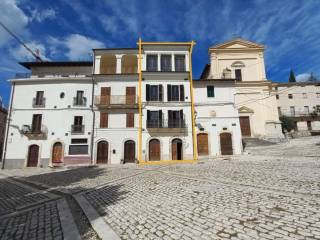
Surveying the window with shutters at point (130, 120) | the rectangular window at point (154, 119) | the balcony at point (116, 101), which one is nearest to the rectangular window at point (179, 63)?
the rectangular window at point (154, 119)

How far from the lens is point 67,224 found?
525 cm

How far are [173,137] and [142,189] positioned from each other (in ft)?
47.6

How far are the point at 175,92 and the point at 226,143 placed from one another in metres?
8.71

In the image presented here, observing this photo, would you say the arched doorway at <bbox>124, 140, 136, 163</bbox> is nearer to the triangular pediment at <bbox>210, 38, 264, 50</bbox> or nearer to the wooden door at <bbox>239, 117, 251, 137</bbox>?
the wooden door at <bbox>239, 117, 251, 137</bbox>

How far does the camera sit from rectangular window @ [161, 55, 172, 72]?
2478 cm

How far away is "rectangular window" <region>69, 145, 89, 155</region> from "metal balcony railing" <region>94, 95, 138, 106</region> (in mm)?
5439

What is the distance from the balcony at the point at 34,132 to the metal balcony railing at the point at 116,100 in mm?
6898

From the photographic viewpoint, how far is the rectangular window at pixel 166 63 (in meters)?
24.8

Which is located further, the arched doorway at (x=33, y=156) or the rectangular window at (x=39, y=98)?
the rectangular window at (x=39, y=98)

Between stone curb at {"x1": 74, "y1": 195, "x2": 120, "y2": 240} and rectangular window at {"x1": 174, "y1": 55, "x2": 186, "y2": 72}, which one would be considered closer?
stone curb at {"x1": 74, "y1": 195, "x2": 120, "y2": 240}

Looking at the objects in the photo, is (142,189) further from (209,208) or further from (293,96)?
(293,96)

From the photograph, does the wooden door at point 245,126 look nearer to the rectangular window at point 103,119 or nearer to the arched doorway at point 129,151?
the arched doorway at point 129,151

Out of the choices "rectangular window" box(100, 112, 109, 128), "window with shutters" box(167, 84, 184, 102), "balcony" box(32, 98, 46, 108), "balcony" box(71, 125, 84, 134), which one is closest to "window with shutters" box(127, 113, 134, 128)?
"rectangular window" box(100, 112, 109, 128)

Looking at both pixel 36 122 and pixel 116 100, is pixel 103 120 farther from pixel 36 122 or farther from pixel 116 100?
pixel 36 122
